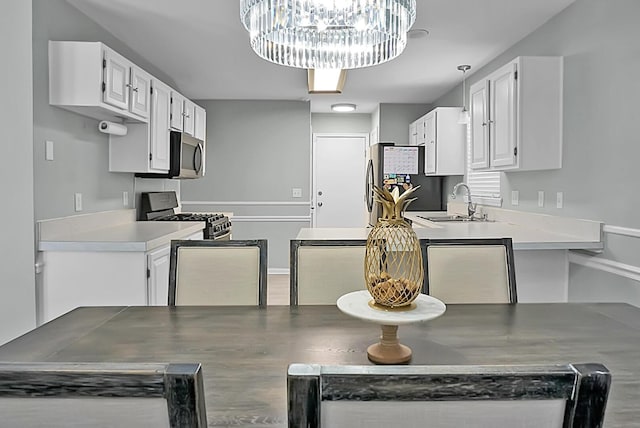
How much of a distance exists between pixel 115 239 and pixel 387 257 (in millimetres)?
2097

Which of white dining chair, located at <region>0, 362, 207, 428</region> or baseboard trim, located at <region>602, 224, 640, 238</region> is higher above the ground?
baseboard trim, located at <region>602, 224, 640, 238</region>

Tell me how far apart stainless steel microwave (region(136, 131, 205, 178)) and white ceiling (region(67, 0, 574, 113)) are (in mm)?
733

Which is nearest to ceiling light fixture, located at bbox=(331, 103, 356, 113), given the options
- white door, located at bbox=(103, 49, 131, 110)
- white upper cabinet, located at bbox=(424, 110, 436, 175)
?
white upper cabinet, located at bbox=(424, 110, 436, 175)

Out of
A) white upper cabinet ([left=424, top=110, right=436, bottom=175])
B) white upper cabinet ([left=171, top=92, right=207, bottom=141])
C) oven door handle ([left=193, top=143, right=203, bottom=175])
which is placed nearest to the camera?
white upper cabinet ([left=171, top=92, right=207, bottom=141])

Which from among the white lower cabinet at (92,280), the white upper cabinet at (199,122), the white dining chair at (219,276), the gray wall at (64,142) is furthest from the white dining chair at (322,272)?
the white upper cabinet at (199,122)

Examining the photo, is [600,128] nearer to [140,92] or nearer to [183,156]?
[140,92]

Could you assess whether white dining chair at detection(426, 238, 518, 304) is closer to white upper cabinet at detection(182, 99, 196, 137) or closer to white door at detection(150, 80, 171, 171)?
white door at detection(150, 80, 171, 171)

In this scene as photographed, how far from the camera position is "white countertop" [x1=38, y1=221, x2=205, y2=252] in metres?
2.72

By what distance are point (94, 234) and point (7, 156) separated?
0.82 meters

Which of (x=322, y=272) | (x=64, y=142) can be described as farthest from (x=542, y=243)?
(x=64, y=142)

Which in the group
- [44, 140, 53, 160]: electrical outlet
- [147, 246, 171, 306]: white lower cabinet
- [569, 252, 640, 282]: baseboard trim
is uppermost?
[44, 140, 53, 160]: electrical outlet

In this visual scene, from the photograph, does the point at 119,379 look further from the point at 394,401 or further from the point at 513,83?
the point at 513,83

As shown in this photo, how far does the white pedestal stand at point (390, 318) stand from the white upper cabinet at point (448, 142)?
4.07 meters

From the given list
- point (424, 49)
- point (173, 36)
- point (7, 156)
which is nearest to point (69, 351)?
point (7, 156)
